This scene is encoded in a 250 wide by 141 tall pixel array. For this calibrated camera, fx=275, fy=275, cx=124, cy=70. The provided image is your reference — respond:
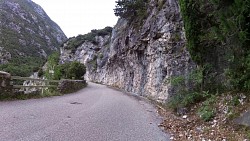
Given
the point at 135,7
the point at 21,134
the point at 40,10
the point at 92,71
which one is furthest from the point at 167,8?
the point at 40,10

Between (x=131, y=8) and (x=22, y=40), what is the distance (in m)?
70.7

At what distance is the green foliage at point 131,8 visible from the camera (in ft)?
99.4

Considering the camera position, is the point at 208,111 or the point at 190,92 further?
the point at 190,92

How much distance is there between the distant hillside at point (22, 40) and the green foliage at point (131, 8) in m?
37.3

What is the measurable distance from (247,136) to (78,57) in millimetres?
84346

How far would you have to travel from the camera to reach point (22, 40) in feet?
308

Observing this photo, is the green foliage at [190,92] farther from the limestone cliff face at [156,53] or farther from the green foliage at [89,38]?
the green foliage at [89,38]

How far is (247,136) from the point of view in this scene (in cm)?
595

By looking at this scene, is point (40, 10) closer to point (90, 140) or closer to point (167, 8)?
point (167, 8)

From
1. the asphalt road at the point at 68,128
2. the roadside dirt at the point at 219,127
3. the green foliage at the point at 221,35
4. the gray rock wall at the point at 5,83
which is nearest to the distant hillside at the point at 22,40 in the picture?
the gray rock wall at the point at 5,83

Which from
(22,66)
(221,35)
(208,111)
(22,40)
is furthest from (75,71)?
(22,40)

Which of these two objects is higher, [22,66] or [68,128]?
[22,66]

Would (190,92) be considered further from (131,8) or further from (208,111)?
(131,8)

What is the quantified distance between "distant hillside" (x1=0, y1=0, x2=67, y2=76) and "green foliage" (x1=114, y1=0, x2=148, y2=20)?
123ft
